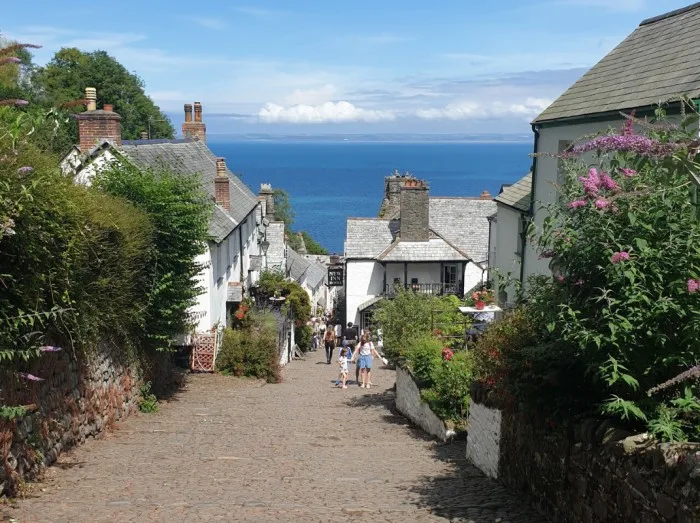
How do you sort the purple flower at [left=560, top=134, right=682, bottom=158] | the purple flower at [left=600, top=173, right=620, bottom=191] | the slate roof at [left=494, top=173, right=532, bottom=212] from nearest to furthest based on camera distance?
the purple flower at [left=560, top=134, right=682, bottom=158] → the purple flower at [left=600, top=173, right=620, bottom=191] → the slate roof at [left=494, top=173, right=532, bottom=212]

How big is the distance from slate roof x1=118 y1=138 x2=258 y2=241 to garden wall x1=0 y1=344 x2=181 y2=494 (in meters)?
8.52

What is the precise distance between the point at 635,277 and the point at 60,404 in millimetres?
8283

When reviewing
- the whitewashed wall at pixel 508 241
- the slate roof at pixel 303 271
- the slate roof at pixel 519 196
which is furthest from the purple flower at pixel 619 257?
the slate roof at pixel 303 271

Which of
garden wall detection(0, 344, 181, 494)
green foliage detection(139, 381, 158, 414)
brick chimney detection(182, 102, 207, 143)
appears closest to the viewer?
garden wall detection(0, 344, 181, 494)

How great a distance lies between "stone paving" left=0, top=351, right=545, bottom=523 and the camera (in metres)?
8.60

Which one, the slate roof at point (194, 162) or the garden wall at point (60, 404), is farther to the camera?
the slate roof at point (194, 162)

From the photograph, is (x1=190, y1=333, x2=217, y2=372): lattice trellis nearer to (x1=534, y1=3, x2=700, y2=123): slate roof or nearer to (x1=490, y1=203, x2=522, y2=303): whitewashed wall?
(x1=490, y1=203, x2=522, y2=303): whitewashed wall

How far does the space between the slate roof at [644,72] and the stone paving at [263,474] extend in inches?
312

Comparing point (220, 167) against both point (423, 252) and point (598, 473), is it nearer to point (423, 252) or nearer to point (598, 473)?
point (423, 252)

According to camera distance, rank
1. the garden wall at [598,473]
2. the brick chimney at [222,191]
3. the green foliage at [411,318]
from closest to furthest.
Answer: the garden wall at [598,473], the green foliage at [411,318], the brick chimney at [222,191]

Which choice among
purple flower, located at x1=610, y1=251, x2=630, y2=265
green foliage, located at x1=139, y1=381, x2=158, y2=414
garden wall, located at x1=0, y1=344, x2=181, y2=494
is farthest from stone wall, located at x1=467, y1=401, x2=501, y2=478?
green foliage, located at x1=139, y1=381, x2=158, y2=414

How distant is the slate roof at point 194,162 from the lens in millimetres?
24422

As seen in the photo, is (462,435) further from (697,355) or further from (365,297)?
(365,297)

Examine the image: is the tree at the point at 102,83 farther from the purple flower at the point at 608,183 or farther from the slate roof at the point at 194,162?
the purple flower at the point at 608,183
